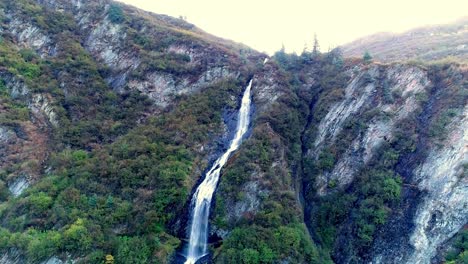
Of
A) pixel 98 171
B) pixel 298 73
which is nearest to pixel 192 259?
pixel 98 171

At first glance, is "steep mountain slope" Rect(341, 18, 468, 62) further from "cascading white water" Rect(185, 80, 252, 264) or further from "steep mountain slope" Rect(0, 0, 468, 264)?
"cascading white water" Rect(185, 80, 252, 264)

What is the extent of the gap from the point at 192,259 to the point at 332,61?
3937cm

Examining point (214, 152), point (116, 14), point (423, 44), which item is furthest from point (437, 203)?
point (116, 14)

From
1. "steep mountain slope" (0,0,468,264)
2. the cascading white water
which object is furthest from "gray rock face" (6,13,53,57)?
the cascading white water

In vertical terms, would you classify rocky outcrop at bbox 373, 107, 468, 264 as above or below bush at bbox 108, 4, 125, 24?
below

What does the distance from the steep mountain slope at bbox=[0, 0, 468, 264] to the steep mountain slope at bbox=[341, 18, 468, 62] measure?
62.2 feet

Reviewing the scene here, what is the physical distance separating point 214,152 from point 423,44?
58.2 m

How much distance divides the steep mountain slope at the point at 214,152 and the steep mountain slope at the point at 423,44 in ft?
62.2

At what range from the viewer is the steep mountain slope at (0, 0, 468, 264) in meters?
30.4

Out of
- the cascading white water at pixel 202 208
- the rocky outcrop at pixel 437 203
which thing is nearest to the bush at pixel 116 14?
the cascading white water at pixel 202 208

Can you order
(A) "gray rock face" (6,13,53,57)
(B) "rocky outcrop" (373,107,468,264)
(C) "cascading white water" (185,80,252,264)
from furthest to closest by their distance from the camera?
(A) "gray rock face" (6,13,53,57) → (C) "cascading white water" (185,80,252,264) → (B) "rocky outcrop" (373,107,468,264)

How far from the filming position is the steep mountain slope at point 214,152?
3042cm

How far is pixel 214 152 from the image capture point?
42.0 meters

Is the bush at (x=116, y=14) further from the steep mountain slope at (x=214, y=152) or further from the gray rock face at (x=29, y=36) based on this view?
the gray rock face at (x=29, y=36)
